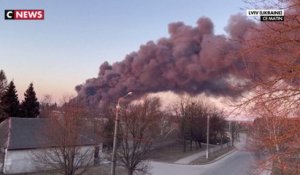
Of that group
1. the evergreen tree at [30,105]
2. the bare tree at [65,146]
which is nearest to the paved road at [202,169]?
the bare tree at [65,146]

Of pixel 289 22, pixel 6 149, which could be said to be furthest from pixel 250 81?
pixel 6 149

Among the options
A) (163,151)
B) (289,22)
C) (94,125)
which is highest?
(289,22)

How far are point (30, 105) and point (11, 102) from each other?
428cm

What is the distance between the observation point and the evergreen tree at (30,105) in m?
56.1

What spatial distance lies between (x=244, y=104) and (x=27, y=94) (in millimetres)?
55956

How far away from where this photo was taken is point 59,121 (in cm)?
2475

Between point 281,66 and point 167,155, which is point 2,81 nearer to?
point 167,155

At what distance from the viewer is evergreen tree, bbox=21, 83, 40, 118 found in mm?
56109

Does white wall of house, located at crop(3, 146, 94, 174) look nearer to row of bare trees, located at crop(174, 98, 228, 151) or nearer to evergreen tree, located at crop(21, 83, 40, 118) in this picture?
evergreen tree, located at crop(21, 83, 40, 118)

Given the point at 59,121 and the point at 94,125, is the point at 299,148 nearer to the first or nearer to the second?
the point at 59,121

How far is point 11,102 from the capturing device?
52906 mm

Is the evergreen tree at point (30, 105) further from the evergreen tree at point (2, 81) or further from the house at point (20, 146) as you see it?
the house at point (20, 146)

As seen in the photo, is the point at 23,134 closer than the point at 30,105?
Yes

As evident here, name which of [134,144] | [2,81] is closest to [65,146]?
[134,144]
